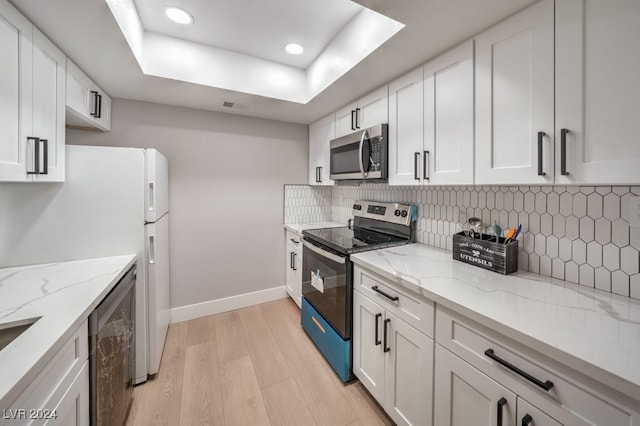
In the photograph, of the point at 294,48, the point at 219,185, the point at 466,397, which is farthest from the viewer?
the point at 219,185

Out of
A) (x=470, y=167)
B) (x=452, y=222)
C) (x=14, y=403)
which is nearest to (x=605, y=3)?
(x=470, y=167)

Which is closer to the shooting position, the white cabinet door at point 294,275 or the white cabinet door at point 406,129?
the white cabinet door at point 406,129

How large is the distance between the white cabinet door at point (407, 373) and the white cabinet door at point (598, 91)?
93 cm

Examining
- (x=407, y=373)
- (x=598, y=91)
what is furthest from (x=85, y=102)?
(x=598, y=91)

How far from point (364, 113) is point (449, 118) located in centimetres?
83

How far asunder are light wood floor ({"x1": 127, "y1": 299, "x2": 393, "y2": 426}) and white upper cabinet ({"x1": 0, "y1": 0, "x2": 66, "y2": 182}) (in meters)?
1.51

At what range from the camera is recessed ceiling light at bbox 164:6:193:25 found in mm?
1588

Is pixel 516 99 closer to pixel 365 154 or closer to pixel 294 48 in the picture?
pixel 365 154

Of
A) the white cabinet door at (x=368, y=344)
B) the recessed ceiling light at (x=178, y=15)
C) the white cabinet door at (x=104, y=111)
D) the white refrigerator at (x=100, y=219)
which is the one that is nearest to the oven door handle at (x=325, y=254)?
the white cabinet door at (x=368, y=344)

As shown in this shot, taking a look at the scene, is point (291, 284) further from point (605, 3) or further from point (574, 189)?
point (605, 3)

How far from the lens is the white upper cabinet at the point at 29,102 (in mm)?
1105

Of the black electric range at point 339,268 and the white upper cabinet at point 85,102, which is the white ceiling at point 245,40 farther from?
the black electric range at point 339,268

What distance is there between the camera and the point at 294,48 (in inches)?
80.1

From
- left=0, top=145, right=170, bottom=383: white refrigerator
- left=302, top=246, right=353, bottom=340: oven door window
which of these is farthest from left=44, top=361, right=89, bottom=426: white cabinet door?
left=302, top=246, right=353, bottom=340: oven door window
